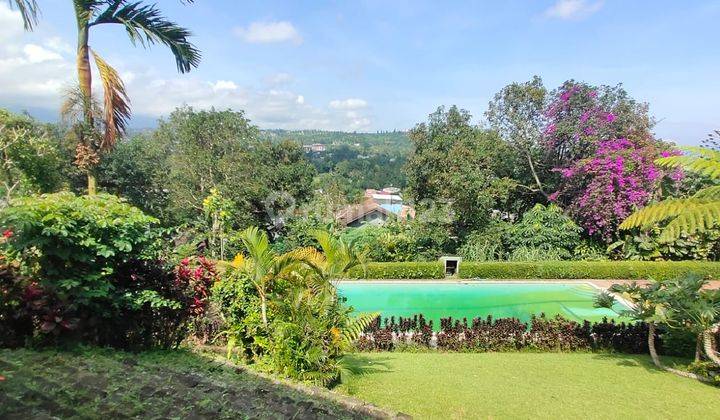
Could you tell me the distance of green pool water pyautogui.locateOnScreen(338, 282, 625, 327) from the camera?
12.4 m

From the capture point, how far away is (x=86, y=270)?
14.1ft

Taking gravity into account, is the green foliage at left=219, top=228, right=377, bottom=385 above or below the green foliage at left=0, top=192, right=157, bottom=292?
below

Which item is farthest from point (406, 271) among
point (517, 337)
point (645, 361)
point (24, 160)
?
point (24, 160)

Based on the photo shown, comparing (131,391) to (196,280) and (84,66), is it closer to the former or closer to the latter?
(196,280)

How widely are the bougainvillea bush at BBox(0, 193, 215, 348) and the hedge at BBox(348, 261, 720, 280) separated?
10.4 m

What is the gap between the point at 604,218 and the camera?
16047 mm

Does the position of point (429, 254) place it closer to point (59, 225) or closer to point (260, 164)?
point (260, 164)

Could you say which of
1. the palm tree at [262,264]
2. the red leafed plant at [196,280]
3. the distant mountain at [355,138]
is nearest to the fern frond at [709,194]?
the palm tree at [262,264]

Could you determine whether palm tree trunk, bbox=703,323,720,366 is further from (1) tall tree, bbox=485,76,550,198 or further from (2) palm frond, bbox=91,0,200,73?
(1) tall tree, bbox=485,76,550,198

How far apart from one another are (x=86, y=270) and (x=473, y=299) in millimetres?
11609

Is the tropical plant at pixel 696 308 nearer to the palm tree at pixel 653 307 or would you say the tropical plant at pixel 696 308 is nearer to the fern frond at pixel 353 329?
the palm tree at pixel 653 307

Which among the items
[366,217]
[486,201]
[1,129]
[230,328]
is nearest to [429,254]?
[486,201]

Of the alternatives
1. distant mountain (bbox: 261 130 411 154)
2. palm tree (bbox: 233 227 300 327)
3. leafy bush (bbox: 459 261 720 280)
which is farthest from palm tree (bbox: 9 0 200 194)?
distant mountain (bbox: 261 130 411 154)

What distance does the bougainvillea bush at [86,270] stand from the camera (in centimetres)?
390
